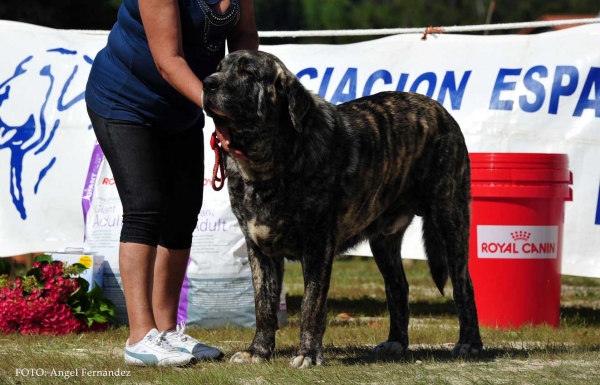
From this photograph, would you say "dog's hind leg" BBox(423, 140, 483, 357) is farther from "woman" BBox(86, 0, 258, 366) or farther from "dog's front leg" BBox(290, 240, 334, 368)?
"woman" BBox(86, 0, 258, 366)

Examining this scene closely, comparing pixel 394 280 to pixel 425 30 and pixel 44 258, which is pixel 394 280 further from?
pixel 425 30

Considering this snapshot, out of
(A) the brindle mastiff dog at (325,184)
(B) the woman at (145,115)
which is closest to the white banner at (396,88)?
(A) the brindle mastiff dog at (325,184)

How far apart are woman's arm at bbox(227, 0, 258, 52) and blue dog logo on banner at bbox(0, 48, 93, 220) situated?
3.23m

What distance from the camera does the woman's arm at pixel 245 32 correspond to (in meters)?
4.61

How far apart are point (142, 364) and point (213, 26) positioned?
1610 millimetres

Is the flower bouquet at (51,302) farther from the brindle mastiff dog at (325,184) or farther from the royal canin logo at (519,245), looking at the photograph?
the royal canin logo at (519,245)

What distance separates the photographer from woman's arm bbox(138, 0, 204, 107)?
4102 millimetres

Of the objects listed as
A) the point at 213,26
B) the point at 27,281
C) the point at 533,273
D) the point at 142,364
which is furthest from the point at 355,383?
the point at 27,281

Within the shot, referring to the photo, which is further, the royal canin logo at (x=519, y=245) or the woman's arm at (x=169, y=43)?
the royal canin logo at (x=519, y=245)

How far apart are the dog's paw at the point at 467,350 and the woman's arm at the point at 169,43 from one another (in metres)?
1.96

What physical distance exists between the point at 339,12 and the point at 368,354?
1868 inches

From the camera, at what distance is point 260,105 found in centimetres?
421

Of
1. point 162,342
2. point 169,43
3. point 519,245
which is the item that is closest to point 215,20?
point 169,43

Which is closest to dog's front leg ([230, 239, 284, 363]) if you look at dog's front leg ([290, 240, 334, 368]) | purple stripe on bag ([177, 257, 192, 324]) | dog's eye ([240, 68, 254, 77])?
dog's front leg ([290, 240, 334, 368])
